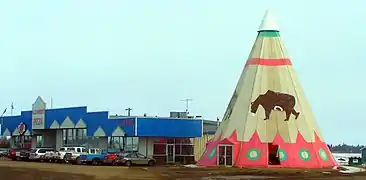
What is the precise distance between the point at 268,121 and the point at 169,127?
49.1ft

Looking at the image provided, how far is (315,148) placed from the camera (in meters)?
46.7

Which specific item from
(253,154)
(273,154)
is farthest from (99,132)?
(273,154)

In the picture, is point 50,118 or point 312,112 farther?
point 50,118

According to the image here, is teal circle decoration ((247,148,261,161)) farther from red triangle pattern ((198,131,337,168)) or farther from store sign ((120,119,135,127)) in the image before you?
store sign ((120,119,135,127))

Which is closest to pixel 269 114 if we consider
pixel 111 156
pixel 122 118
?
pixel 111 156

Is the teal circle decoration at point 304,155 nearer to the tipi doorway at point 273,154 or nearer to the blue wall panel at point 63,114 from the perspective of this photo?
the tipi doorway at point 273,154

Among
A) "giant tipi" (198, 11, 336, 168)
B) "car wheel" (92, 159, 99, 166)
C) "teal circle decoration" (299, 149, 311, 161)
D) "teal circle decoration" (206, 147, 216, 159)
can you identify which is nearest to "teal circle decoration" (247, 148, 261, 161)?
"giant tipi" (198, 11, 336, 168)

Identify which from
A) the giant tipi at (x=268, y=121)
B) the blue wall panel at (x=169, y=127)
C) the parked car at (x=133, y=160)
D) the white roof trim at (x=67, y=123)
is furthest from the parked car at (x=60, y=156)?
the giant tipi at (x=268, y=121)

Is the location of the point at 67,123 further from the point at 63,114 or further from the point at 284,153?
the point at 284,153

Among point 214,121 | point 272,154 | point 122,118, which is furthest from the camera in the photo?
point 214,121

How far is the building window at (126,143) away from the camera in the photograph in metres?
60.5

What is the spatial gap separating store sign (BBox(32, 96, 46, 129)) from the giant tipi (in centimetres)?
2938

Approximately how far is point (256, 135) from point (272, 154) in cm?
180

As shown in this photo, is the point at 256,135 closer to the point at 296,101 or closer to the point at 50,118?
the point at 296,101
